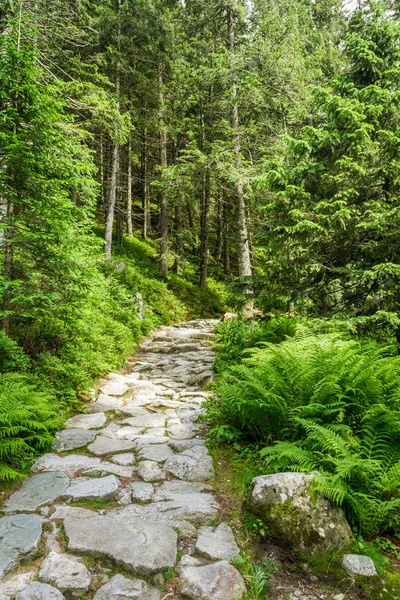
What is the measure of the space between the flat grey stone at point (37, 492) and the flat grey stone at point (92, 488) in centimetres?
9

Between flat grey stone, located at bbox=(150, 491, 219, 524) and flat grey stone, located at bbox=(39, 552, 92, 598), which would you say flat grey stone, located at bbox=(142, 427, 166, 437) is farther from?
flat grey stone, located at bbox=(39, 552, 92, 598)

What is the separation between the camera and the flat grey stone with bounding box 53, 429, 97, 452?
14.8 ft

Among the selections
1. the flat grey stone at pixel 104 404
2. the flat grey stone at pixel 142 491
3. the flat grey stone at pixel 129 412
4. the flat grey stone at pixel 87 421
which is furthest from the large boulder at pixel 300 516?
the flat grey stone at pixel 104 404

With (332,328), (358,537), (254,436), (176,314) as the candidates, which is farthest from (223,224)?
(358,537)

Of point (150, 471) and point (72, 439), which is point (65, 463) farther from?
point (150, 471)

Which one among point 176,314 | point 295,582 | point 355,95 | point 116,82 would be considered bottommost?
point 295,582

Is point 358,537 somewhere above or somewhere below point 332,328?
below

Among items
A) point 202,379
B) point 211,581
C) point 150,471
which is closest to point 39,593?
point 211,581

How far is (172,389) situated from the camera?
24.3 ft

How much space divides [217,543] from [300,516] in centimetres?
71

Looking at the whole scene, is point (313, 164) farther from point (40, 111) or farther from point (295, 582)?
point (295, 582)

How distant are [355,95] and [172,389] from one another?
727cm

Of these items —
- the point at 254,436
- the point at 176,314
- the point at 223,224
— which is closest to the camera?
the point at 254,436

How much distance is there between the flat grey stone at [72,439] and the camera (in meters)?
4.52
